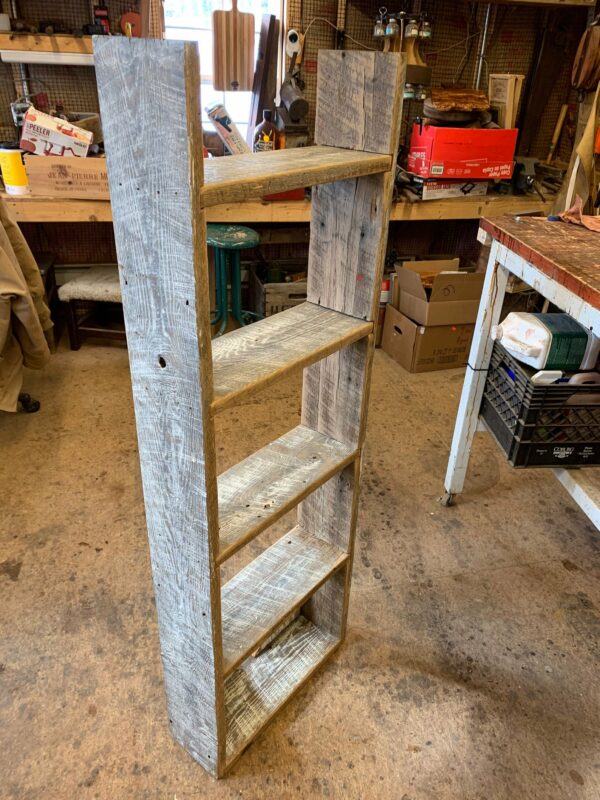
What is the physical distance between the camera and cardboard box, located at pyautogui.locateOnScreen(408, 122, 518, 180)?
113 inches

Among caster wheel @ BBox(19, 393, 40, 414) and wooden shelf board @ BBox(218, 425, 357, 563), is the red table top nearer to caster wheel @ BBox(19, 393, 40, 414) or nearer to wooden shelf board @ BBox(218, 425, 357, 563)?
wooden shelf board @ BBox(218, 425, 357, 563)

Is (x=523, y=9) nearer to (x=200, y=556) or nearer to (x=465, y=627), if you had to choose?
(x=465, y=627)

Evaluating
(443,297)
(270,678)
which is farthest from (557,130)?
(270,678)

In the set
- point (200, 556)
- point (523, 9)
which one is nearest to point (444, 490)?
point (200, 556)

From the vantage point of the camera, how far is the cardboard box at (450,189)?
297 cm

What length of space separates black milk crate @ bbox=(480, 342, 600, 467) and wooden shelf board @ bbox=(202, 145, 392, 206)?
0.89 meters

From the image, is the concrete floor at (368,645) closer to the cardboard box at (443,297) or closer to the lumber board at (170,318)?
the lumber board at (170,318)

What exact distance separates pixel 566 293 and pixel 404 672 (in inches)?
42.9

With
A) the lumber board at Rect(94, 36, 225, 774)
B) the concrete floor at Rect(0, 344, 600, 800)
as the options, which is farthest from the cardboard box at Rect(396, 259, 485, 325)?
the lumber board at Rect(94, 36, 225, 774)

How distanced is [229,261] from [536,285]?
2.12m

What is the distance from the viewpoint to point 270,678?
1557mm

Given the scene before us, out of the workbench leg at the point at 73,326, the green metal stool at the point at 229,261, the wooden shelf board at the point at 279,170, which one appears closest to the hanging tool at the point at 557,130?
the green metal stool at the point at 229,261

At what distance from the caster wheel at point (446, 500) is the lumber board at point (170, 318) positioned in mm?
1213

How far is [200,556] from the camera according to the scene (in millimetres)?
1091
